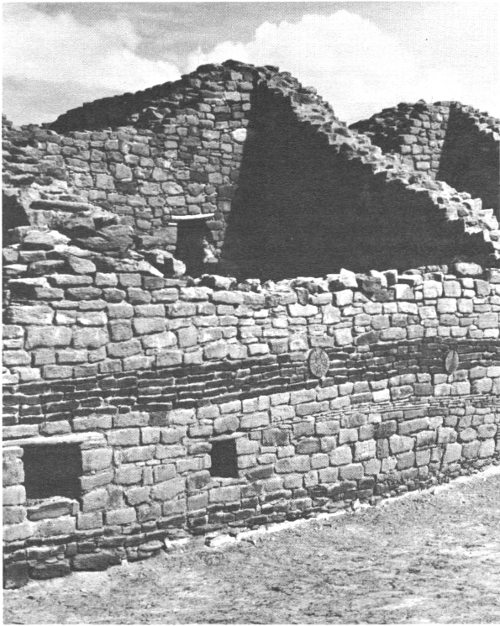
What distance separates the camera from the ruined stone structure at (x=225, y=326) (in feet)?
23.2

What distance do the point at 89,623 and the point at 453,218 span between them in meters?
6.87

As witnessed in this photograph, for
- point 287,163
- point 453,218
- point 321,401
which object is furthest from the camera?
point 287,163

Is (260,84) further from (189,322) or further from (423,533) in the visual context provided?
(423,533)

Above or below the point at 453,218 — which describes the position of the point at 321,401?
below

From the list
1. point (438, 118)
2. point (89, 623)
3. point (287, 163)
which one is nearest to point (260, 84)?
point (287, 163)

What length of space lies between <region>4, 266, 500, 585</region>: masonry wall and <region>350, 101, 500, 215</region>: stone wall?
4.89 meters

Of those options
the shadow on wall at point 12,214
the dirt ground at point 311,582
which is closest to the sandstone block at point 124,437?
the dirt ground at point 311,582

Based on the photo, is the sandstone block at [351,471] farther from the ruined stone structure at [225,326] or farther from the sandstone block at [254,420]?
the sandstone block at [254,420]

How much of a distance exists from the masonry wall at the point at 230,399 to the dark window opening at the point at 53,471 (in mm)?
91

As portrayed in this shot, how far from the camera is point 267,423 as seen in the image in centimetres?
824

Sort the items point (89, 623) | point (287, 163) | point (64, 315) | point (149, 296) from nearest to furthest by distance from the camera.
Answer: point (89, 623) → point (64, 315) → point (149, 296) → point (287, 163)

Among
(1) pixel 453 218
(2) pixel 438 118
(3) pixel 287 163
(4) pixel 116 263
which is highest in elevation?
(2) pixel 438 118

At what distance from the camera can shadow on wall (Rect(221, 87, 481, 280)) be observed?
36.1 feet

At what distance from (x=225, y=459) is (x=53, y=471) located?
68.1 inches
